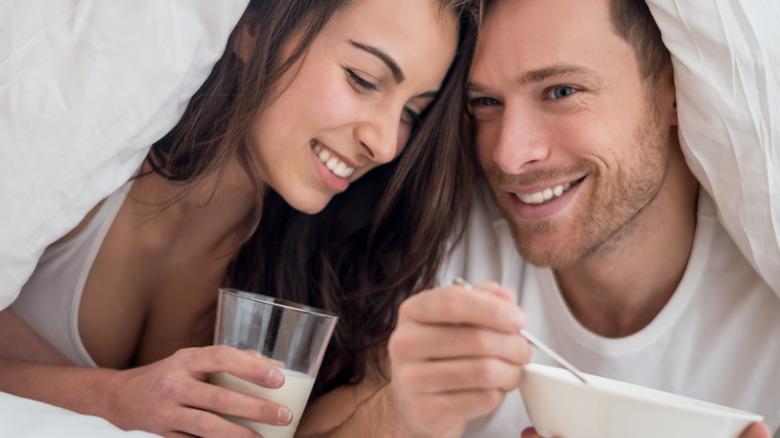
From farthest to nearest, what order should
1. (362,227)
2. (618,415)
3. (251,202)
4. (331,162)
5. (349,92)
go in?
(362,227), (251,202), (331,162), (349,92), (618,415)

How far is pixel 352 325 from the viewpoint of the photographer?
1693 mm

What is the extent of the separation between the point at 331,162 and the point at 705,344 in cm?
90

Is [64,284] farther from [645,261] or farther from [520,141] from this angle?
[645,261]

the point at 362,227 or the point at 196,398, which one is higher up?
the point at 362,227

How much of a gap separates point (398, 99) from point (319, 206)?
29 centimetres

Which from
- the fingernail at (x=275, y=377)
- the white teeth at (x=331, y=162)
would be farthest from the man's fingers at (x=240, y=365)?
the white teeth at (x=331, y=162)

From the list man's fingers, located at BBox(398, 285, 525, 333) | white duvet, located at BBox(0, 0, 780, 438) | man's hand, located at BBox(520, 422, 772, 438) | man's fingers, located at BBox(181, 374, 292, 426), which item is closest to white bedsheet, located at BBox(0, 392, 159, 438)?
man's fingers, located at BBox(181, 374, 292, 426)

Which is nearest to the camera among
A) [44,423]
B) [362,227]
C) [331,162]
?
[44,423]

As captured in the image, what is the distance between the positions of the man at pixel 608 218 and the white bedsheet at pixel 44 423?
0.47m

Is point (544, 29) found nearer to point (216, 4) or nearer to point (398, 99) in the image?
point (398, 99)

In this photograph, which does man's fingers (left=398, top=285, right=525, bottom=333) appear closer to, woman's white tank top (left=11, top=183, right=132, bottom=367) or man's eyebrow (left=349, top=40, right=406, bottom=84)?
man's eyebrow (left=349, top=40, right=406, bottom=84)

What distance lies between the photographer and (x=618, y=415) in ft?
2.38

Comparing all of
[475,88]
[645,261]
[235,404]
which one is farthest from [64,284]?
[645,261]

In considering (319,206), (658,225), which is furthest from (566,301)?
(319,206)
